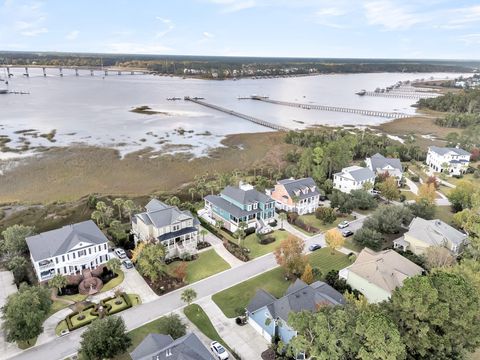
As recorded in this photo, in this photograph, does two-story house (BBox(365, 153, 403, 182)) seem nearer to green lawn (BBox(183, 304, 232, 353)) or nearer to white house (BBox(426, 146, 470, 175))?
white house (BBox(426, 146, 470, 175))

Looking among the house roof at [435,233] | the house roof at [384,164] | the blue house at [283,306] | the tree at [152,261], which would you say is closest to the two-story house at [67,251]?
the tree at [152,261]

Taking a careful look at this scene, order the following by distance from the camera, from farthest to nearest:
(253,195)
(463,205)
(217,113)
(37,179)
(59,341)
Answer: (217,113) < (37,179) < (463,205) < (253,195) < (59,341)

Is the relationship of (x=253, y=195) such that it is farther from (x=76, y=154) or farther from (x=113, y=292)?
(x=76, y=154)

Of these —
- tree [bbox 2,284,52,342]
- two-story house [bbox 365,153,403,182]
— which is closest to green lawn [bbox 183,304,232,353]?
tree [bbox 2,284,52,342]

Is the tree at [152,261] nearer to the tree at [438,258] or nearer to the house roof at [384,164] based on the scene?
the tree at [438,258]

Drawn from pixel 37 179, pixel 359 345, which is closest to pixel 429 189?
pixel 359 345

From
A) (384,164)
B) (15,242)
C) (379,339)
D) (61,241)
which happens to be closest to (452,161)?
(384,164)
